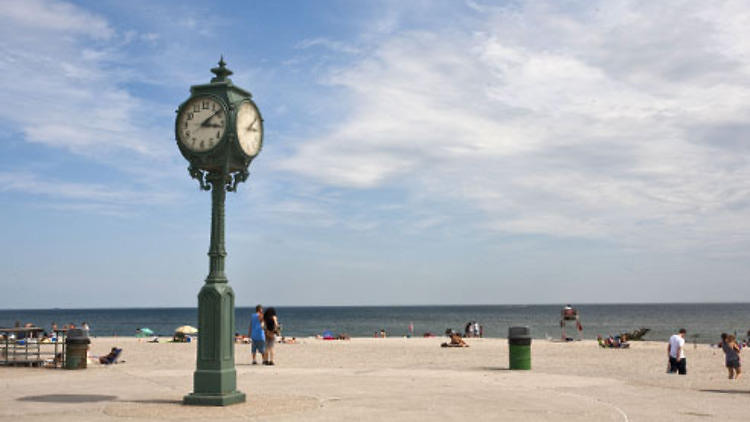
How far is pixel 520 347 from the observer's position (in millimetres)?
18297

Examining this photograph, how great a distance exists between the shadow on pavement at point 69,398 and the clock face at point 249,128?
4.59 m

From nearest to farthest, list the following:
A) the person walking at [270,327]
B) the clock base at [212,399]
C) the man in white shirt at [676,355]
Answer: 1. the clock base at [212,399]
2. the man in white shirt at [676,355]
3. the person walking at [270,327]

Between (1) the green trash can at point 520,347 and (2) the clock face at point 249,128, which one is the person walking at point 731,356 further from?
(2) the clock face at point 249,128

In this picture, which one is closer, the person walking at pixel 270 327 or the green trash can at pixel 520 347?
the green trash can at pixel 520 347

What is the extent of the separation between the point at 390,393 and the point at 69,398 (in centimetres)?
521

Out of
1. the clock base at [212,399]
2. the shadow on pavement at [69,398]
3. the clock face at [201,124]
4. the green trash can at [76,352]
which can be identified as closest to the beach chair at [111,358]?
the green trash can at [76,352]

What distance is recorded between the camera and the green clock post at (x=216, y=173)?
11180 millimetres

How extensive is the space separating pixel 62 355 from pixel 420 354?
11944 mm

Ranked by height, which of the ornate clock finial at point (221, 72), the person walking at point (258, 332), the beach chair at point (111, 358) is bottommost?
the beach chair at point (111, 358)

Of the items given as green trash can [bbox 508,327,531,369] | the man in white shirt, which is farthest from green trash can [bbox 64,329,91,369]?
the man in white shirt

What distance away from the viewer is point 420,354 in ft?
85.4

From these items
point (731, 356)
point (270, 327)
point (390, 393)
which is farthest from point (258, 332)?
point (731, 356)

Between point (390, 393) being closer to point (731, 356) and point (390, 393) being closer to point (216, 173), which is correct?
point (216, 173)

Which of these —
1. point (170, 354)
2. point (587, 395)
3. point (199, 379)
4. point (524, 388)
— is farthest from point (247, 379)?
point (170, 354)
